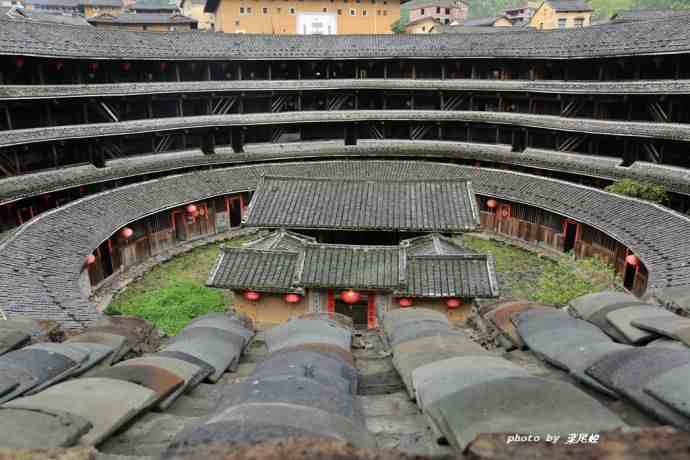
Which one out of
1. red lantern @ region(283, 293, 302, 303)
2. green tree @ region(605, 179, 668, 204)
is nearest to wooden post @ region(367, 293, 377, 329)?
red lantern @ region(283, 293, 302, 303)

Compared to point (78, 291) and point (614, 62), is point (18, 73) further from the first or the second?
point (614, 62)

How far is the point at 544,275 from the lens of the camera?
26.9 metres

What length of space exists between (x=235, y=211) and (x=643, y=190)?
2636 cm

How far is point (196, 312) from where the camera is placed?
2516 cm

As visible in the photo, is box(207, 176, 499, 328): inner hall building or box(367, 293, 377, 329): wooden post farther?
box(367, 293, 377, 329): wooden post

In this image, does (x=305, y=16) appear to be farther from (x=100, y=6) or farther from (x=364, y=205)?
(x=100, y=6)

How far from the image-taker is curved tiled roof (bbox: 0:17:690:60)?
100 ft

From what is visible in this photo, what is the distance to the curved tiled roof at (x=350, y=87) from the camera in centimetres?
3014

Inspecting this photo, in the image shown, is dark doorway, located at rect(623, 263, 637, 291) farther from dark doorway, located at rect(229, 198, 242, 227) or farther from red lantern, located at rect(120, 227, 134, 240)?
red lantern, located at rect(120, 227, 134, 240)

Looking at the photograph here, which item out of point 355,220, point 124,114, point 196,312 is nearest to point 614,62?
point 355,220

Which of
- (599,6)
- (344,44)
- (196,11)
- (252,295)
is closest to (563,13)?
(599,6)

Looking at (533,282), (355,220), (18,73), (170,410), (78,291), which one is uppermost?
(18,73)

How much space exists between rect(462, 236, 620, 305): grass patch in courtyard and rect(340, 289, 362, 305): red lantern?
24.0ft

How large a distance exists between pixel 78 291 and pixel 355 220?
36.1 ft
